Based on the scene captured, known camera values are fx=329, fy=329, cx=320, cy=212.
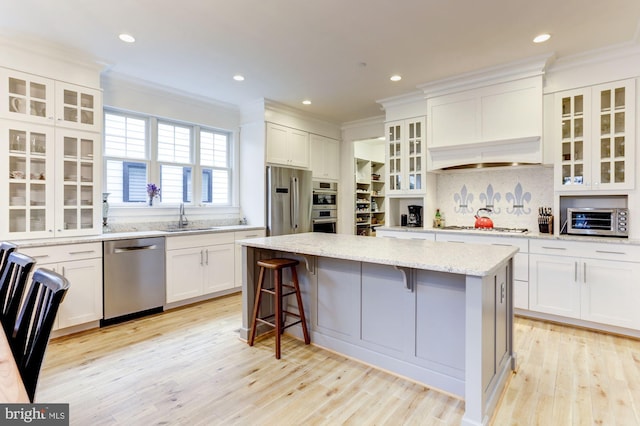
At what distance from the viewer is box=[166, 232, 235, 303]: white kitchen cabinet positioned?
3854mm

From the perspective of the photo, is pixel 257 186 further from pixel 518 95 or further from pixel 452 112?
pixel 518 95

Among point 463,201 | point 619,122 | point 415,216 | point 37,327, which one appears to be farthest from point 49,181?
point 619,122

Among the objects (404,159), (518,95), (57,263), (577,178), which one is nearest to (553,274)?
(577,178)

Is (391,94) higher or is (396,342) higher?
(391,94)

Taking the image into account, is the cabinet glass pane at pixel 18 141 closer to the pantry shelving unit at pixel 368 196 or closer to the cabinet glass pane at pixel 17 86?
the cabinet glass pane at pixel 17 86

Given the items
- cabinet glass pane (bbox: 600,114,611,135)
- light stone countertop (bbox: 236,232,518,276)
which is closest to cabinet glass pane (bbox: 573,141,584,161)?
cabinet glass pane (bbox: 600,114,611,135)

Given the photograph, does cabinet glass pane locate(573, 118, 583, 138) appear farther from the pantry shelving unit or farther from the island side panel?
the pantry shelving unit

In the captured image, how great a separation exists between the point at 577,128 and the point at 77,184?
5.22 metres

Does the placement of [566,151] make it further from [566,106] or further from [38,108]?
[38,108]

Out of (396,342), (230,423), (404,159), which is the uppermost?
(404,159)

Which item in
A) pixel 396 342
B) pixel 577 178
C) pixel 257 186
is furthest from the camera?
pixel 257 186

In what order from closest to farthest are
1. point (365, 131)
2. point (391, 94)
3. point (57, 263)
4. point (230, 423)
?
point (230, 423) → point (57, 263) → point (391, 94) → point (365, 131)

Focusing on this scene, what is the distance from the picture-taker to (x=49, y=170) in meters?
3.16

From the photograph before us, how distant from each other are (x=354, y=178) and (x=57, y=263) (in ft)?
14.6
